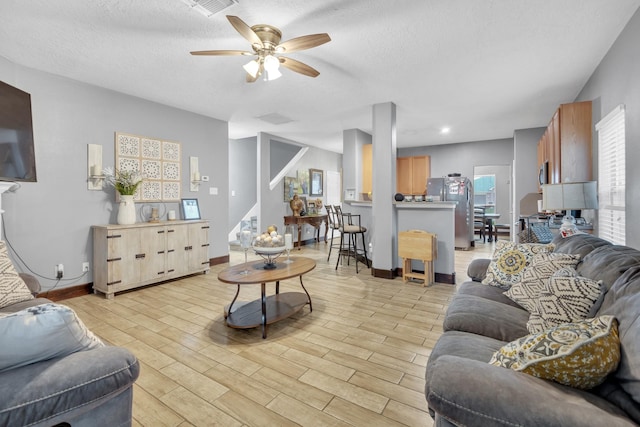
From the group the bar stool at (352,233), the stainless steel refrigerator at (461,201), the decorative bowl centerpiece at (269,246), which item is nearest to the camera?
the decorative bowl centerpiece at (269,246)

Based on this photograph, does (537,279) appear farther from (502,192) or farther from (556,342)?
(502,192)

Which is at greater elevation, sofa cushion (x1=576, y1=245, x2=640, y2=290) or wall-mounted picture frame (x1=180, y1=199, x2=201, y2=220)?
wall-mounted picture frame (x1=180, y1=199, x2=201, y2=220)

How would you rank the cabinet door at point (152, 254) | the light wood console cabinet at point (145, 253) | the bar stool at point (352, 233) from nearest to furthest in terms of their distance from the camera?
the light wood console cabinet at point (145, 253) < the cabinet door at point (152, 254) < the bar stool at point (352, 233)

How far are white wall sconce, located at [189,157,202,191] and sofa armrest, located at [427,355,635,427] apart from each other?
4.47m

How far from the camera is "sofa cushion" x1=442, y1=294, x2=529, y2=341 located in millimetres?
1524

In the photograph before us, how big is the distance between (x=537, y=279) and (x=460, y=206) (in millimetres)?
5070

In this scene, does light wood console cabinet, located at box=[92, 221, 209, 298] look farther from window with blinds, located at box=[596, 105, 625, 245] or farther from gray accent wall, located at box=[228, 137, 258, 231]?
window with blinds, located at box=[596, 105, 625, 245]

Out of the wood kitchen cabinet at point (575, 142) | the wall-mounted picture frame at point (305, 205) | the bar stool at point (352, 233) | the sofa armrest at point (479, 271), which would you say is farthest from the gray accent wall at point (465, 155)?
the sofa armrest at point (479, 271)

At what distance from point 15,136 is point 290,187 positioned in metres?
4.85

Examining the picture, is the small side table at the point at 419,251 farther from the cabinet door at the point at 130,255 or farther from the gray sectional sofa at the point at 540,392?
the cabinet door at the point at 130,255

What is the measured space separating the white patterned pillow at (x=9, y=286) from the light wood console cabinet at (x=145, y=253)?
149 centimetres

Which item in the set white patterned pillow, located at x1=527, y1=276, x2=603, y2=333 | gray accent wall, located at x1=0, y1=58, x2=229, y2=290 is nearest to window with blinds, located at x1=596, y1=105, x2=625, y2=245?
white patterned pillow, located at x1=527, y1=276, x2=603, y2=333

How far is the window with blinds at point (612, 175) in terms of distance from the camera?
2447 mm

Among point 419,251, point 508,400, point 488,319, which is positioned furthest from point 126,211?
point 508,400
